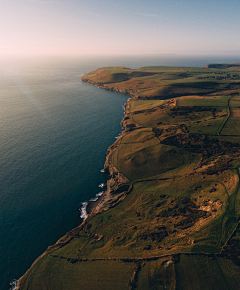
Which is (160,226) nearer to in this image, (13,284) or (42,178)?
(13,284)

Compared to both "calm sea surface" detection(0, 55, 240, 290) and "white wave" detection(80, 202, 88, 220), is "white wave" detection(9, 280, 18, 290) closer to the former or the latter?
"calm sea surface" detection(0, 55, 240, 290)

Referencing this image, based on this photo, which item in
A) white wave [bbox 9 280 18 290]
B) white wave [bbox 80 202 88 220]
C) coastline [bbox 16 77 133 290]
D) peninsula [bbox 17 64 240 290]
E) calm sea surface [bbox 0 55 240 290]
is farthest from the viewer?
white wave [bbox 80 202 88 220]

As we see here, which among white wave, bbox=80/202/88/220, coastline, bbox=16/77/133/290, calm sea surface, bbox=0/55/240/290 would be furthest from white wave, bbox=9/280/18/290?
white wave, bbox=80/202/88/220

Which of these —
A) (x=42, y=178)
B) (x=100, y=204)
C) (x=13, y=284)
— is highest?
(x=42, y=178)

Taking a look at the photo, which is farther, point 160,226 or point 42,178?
point 42,178

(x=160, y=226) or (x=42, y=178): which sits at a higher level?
(x=42, y=178)

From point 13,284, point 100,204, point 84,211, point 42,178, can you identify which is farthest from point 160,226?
point 42,178

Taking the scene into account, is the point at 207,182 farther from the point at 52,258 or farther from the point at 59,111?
the point at 59,111

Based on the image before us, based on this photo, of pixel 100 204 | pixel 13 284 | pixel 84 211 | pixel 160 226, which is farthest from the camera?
pixel 100 204

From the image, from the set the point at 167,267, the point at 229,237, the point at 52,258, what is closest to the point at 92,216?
the point at 52,258
